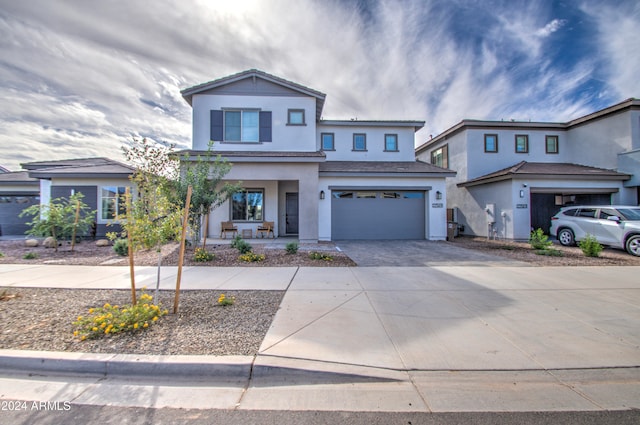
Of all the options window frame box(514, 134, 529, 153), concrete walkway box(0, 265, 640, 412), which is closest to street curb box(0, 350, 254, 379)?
concrete walkway box(0, 265, 640, 412)

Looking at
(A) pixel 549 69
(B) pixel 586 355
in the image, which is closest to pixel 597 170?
(A) pixel 549 69

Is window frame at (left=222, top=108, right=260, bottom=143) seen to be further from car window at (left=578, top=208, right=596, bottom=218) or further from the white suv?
car window at (left=578, top=208, right=596, bottom=218)

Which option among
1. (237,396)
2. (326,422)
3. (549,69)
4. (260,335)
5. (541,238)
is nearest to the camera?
(326,422)

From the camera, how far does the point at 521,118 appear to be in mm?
16656

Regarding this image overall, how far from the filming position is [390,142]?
15984 mm

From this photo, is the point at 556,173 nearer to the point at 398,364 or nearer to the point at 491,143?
the point at 491,143

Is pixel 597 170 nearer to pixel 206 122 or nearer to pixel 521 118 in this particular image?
pixel 521 118

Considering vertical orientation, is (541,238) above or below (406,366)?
above

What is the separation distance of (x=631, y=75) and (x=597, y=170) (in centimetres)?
444

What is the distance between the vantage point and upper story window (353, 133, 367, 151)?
15867 millimetres

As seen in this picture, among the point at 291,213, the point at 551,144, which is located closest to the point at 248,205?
the point at 291,213

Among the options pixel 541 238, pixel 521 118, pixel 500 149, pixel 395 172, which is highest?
pixel 521 118

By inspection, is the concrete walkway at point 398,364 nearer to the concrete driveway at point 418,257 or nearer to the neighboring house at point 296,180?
the concrete driveway at point 418,257

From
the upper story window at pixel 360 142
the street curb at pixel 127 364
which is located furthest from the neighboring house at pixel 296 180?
the street curb at pixel 127 364
